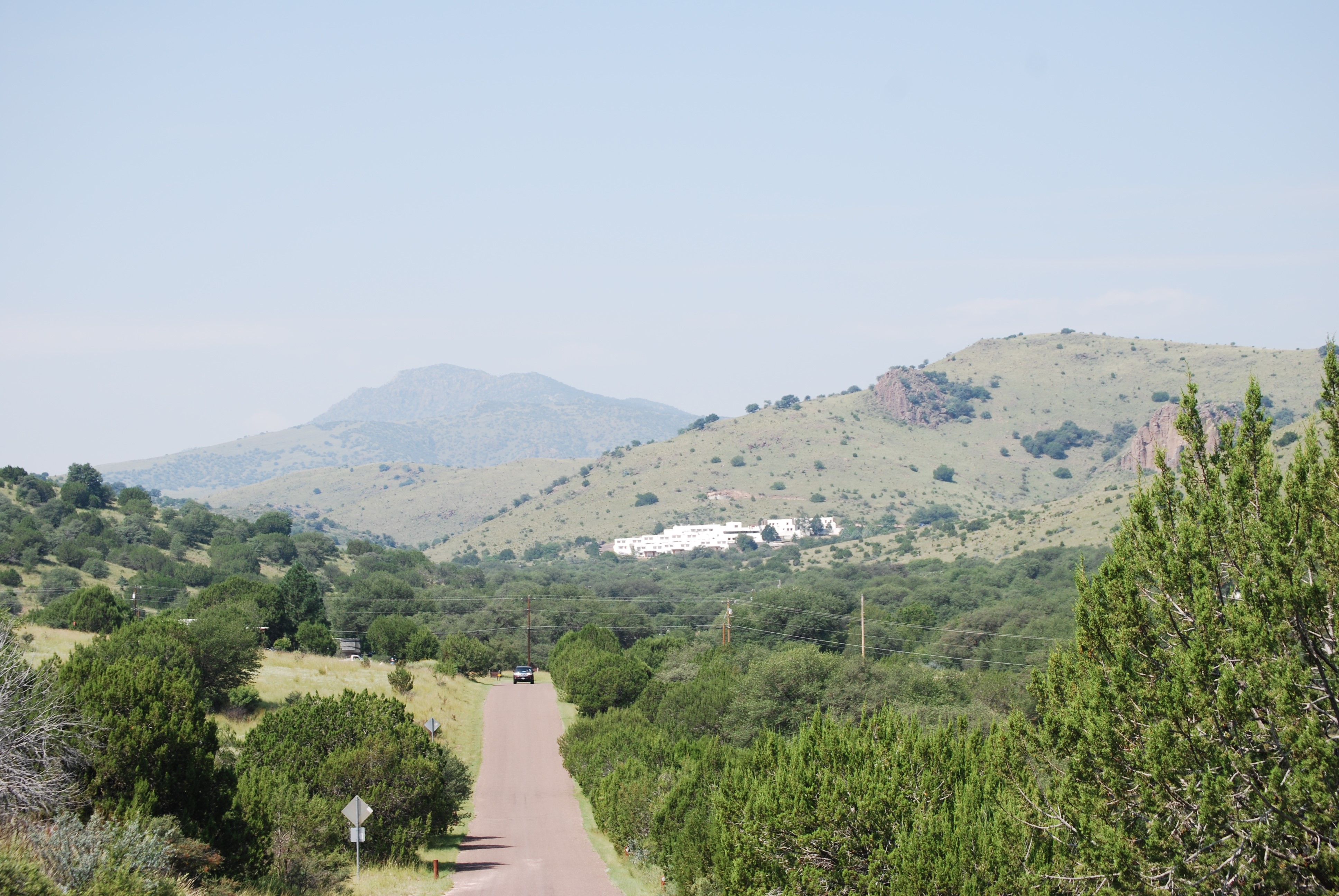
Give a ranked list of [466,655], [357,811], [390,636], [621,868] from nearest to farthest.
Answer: [357,811]
[621,868]
[466,655]
[390,636]

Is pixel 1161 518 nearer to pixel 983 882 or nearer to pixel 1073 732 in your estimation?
pixel 1073 732

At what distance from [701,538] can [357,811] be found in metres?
162

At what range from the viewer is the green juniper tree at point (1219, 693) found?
11.2m

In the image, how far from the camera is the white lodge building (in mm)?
185375

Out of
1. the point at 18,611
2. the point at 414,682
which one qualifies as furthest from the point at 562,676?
the point at 18,611

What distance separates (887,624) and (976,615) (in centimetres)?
627

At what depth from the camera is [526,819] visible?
39.6 metres

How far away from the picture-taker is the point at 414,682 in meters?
61.2

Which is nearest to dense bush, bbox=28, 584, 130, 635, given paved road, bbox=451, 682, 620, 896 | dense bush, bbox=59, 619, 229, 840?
paved road, bbox=451, 682, 620, 896

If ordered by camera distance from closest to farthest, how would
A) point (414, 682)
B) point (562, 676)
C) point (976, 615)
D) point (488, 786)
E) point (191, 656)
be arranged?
point (191, 656) < point (488, 786) < point (414, 682) < point (562, 676) < point (976, 615)

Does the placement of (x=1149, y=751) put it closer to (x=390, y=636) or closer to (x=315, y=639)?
(x=315, y=639)

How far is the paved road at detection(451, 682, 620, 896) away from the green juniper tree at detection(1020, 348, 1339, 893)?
17447 mm

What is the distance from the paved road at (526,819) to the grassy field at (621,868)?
26 centimetres

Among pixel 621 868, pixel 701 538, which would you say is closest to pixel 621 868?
pixel 621 868
